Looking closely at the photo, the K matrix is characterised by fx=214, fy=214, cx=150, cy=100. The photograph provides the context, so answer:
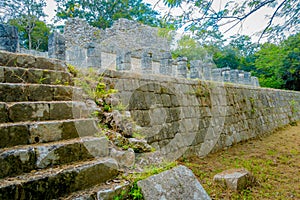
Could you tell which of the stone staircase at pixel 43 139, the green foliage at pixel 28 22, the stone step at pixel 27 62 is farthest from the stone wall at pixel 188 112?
the green foliage at pixel 28 22

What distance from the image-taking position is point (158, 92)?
412cm

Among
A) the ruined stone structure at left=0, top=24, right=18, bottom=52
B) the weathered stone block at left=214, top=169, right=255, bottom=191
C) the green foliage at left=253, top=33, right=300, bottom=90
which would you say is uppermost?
the green foliage at left=253, top=33, right=300, bottom=90

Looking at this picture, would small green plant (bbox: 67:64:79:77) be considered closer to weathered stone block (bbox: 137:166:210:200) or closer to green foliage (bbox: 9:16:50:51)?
weathered stone block (bbox: 137:166:210:200)

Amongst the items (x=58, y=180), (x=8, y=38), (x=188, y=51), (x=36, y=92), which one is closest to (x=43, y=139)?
(x=58, y=180)

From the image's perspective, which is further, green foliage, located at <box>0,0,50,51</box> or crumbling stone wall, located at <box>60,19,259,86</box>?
green foliage, located at <box>0,0,50,51</box>

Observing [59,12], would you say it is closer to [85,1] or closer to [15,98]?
[85,1]

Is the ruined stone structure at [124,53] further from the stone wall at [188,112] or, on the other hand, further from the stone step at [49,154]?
the stone step at [49,154]

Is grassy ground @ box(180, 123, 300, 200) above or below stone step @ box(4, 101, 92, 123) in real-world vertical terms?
below

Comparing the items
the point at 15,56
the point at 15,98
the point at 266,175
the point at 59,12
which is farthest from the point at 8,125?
the point at 59,12

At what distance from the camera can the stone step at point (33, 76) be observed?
214 centimetres

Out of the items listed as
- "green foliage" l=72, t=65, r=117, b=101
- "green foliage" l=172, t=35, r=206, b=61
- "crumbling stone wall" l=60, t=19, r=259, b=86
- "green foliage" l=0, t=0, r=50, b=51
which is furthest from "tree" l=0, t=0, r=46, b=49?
"green foliage" l=72, t=65, r=117, b=101

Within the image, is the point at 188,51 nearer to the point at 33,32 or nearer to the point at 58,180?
the point at 33,32

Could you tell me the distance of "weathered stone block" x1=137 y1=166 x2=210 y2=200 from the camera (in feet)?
4.86

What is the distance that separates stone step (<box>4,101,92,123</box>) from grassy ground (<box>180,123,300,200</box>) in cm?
216
